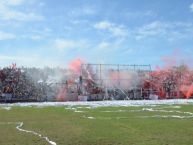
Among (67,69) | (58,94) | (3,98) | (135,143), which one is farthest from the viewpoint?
(67,69)

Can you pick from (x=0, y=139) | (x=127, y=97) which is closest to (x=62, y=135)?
(x=0, y=139)

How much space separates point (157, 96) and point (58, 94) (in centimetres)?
1554

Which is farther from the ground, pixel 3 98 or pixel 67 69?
pixel 67 69

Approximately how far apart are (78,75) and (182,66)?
17.5 metres

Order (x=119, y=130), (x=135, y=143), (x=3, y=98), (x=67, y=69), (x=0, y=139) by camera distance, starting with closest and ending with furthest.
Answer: (x=135, y=143) → (x=0, y=139) → (x=119, y=130) → (x=3, y=98) → (x=67, y=69)

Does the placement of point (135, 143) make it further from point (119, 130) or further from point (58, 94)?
point (58, 94)

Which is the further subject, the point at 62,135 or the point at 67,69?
the point at 67,69


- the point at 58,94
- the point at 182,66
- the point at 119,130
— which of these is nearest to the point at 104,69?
the point at 58,94

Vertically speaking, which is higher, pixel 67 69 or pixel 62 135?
pixel 67 69

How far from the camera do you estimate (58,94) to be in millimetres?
65375

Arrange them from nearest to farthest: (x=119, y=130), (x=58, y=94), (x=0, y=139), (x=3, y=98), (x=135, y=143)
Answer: (x=135, y=143) < (x=0, y=139) < (x=119, y=130) < (x=3, y=98) < (x=58, y=94)

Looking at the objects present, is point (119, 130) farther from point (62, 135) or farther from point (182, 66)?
point (182, 66)

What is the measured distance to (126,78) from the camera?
6906 cm

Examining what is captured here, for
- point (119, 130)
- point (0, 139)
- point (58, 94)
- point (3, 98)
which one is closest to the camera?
point (0, 139)
